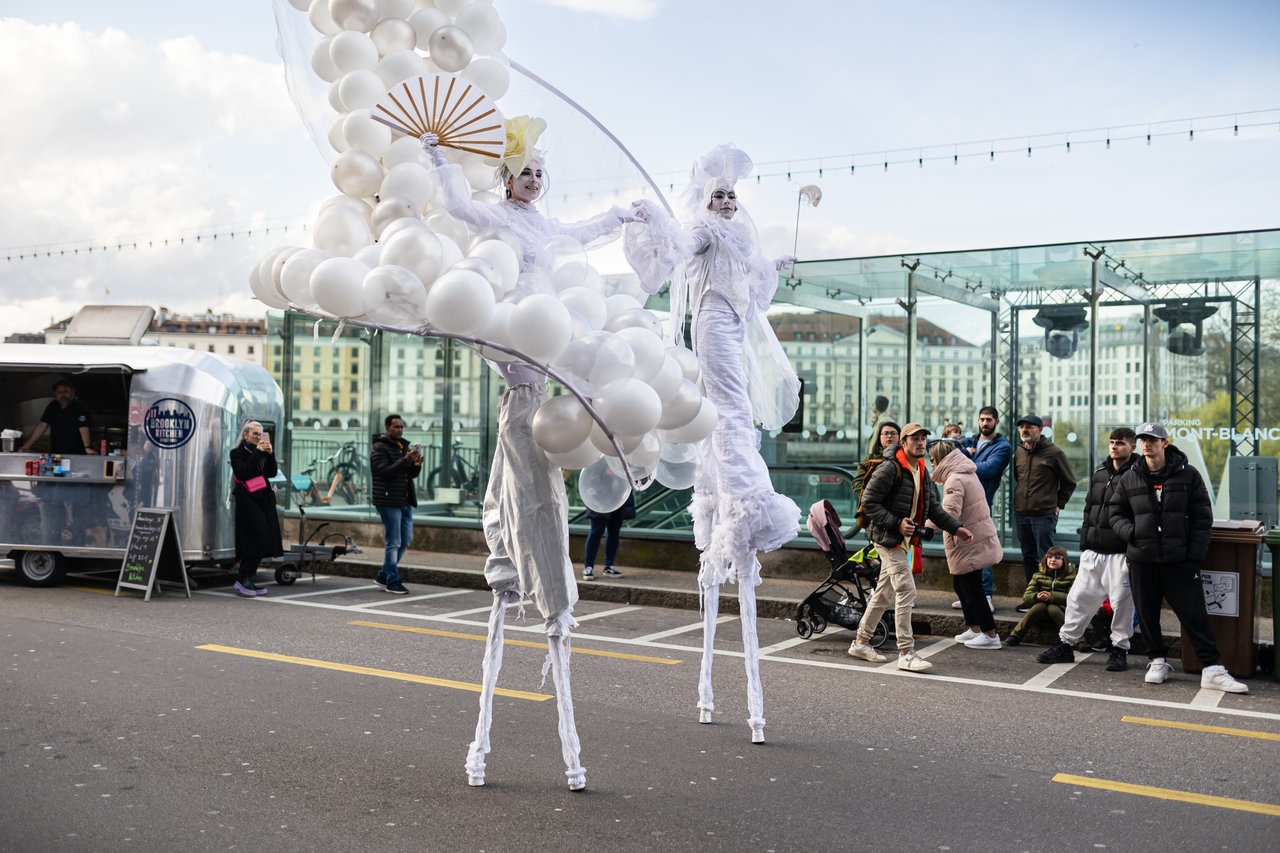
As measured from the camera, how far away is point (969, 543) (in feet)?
29.8

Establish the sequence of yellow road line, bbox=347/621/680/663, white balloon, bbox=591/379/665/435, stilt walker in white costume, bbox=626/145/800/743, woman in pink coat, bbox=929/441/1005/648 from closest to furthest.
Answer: white balloon, bbox=591/379/665/435
stilt walker in white costume, bbox=626/145/800/743
yellow road line, bbox=347/621/680/663
woman in pink coat, bbox=929/441/1005/648

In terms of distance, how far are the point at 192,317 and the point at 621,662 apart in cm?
9808

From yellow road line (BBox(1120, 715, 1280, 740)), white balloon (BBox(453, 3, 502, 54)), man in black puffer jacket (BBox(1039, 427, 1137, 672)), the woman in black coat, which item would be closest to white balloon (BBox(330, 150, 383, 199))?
white balloon (BBox(453, 3, 502, 54))

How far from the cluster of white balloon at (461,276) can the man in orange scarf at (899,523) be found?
3.68 metres

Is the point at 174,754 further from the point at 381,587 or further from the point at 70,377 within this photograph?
the point at 70,377

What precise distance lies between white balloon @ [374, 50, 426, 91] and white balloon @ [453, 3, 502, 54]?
13.2 inches

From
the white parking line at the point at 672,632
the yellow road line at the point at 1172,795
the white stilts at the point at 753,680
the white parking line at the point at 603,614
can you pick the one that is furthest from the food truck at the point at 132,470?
the yellow road line at the point at 1172,795

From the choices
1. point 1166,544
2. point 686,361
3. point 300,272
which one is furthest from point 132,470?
point 1166,544

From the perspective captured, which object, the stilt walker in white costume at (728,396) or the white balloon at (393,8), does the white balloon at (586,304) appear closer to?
the stilt walker in white costume at (728,396)

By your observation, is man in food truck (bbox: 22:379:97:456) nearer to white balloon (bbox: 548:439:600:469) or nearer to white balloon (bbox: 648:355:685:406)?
white balloon (bbox: 548:439:600:469)

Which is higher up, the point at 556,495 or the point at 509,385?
the point at 509,385

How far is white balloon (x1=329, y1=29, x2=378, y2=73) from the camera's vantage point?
4.88 meters

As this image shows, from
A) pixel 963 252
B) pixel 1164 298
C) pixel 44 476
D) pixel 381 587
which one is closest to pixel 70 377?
pixel 44 476

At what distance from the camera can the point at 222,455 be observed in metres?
12.2
